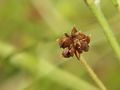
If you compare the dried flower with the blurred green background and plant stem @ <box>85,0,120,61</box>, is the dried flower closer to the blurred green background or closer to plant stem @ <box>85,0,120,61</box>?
plant stem @ <box>85,0,120,61</box>

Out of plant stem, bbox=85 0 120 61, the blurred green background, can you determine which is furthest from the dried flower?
the blurred green background

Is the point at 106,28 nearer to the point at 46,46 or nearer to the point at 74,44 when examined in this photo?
the point at 74,44

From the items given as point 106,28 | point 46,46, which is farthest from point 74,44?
point 46,46

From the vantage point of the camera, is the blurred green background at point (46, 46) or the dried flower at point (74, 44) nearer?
the dried flower at point (74, 44)

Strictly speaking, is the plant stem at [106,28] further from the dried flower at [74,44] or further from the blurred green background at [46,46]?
the blurred green background at [46,46]

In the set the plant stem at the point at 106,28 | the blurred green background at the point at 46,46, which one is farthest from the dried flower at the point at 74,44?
the blurred green background at the point at 46,46

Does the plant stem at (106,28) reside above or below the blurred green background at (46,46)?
below
